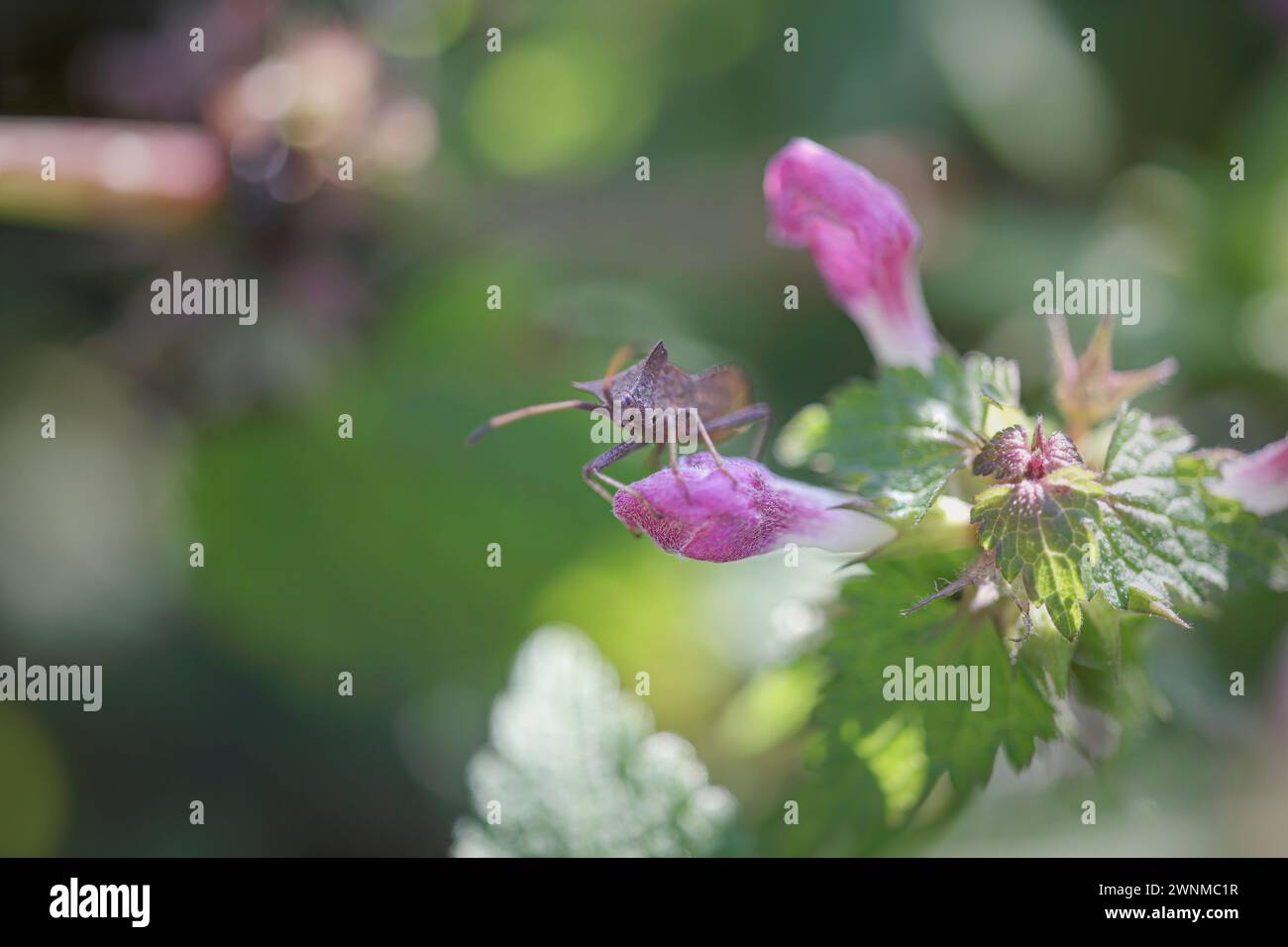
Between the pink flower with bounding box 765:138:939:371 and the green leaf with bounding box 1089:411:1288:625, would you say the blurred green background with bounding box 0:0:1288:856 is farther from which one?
the green leaf with bounding box 1089:411:1288:625

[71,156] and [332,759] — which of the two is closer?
[71,156]

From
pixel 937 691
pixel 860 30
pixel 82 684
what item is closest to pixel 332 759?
pixel 82 684

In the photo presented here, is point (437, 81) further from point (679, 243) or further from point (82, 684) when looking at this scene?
point (82, 684)

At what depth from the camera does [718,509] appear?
1.12m

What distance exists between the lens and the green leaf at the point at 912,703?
49.0 inches

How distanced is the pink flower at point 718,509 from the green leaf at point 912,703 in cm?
15

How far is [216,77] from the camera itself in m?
2.46

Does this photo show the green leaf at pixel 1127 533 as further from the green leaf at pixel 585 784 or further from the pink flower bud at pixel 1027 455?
the green leaf at pixel 585 784

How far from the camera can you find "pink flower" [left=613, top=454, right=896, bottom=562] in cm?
111

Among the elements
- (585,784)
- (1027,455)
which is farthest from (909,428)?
(585,784)

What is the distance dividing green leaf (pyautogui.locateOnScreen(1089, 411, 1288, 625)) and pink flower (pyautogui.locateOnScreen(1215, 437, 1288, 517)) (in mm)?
26

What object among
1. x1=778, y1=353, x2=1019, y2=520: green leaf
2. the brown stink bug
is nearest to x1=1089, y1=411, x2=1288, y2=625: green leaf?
x1=778, y1=353, x2=1019, y2=520: green leaf

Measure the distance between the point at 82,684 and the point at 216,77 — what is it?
1376mm

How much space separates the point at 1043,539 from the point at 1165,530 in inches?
7.1
